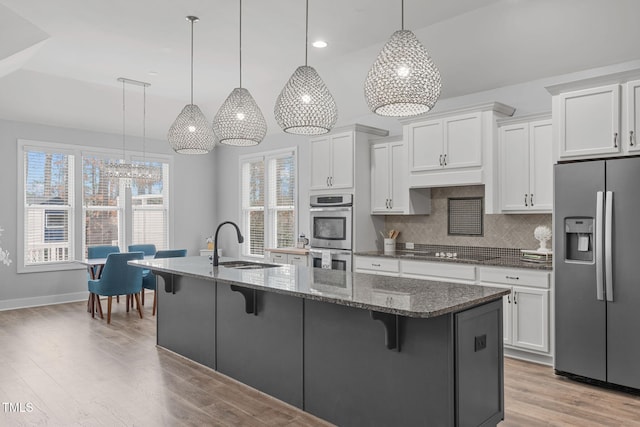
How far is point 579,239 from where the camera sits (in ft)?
12.2

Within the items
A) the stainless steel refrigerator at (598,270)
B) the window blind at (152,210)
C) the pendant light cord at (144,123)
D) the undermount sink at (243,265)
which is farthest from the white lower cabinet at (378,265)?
the window blind at (152,210)

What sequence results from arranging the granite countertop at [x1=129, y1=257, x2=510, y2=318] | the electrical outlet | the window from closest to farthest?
the granite countertop at [x1=129, y1=257, x2=510, y2=318] < the electrical outlet < the window

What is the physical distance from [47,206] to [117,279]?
2118 mm

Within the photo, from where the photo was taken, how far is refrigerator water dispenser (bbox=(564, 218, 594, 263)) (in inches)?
144

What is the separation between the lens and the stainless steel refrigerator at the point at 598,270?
11.3ft

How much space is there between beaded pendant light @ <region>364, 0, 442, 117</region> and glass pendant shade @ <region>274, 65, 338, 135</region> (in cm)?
51

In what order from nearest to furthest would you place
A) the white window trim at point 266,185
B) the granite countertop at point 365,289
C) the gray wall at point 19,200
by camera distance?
the granite countertop at point 365,289, the gray wall at point 19,200, the white window trim at point 266,185

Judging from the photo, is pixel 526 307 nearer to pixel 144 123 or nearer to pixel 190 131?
pixel 190 131

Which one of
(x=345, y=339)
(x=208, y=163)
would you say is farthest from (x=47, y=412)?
(x=208, y=163)

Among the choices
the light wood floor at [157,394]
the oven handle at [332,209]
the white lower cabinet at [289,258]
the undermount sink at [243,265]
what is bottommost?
the light wood floor at [157,394]

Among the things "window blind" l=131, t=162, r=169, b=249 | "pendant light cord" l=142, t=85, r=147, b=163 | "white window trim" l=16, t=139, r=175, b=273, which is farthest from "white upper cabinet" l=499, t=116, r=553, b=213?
"white window trim" l=16, t=139, r=175, b=273

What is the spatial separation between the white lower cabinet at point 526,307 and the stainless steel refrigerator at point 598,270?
0.77ft

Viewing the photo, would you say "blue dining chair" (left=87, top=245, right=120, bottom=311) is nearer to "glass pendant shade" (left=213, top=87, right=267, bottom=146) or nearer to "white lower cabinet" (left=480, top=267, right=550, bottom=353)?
"glass pendant shade" (left=213, top=87, right=267, bottom=146)

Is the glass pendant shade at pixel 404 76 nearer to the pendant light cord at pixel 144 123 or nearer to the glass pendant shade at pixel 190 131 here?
the glass pendant shade at pixel 190 131
